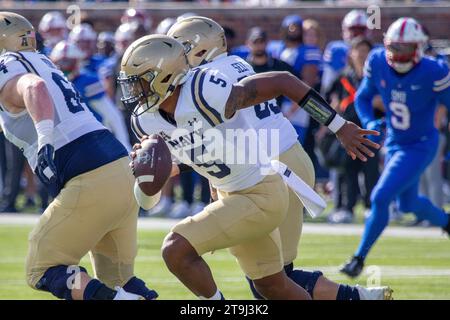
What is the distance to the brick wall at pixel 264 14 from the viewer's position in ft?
50.0

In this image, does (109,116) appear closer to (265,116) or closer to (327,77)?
(327,77)

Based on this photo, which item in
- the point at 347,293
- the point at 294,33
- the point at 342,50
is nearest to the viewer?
the point at 347,293

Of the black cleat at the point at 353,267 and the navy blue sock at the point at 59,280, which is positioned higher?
the navy blue sock at the point at 59,280

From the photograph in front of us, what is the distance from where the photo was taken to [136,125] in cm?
588

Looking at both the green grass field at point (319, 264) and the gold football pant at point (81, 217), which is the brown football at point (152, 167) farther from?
the green grass field at point (319, 264)

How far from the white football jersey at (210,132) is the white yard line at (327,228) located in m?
5.40

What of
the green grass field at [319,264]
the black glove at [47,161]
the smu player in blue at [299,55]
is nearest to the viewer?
the black glove at [47,161]

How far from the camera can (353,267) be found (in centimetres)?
831

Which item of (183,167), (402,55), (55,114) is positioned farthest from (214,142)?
(402,55)

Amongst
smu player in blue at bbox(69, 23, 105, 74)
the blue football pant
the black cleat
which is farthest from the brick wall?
the black cleat

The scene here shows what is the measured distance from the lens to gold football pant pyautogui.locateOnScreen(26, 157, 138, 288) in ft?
19.3

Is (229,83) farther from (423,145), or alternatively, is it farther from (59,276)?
(423,145)

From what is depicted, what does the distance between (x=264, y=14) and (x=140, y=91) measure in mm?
10499

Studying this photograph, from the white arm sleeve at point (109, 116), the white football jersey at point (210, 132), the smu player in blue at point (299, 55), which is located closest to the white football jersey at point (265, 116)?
the white football jersey at point (210, 132)
